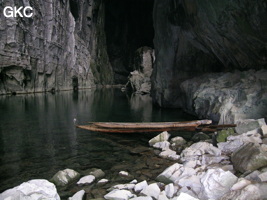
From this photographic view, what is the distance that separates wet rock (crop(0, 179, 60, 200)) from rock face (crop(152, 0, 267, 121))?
10165mm

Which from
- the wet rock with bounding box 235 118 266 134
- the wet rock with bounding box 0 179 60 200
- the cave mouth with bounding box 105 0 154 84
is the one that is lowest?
→ the wet rock with bounding box 0 179 60 200

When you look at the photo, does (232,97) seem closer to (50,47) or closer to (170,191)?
(170,191)

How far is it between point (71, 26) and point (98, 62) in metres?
21.6

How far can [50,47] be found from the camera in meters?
45.9

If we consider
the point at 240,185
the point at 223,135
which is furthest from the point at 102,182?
the point at 223,135

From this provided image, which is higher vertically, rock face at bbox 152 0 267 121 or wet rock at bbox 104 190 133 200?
rock face at bbox 152 0 267 121

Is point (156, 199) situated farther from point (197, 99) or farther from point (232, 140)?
point (197, 99)

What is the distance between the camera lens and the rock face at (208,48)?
13.2 m

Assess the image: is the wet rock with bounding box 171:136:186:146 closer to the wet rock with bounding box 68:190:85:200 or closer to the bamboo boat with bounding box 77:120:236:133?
the bamboo boat with bounding box 77:120:236:133

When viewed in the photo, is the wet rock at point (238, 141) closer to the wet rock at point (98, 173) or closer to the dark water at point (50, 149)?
the dark water at point (50, 149)

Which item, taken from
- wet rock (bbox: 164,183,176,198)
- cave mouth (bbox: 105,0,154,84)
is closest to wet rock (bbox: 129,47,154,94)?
cave mouth (bbox: 105,0,154,84)

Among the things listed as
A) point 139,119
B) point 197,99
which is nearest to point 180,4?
point 197,99

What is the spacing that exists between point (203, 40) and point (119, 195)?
15362 millimetres

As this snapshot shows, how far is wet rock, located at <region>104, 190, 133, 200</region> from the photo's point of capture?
607cm
